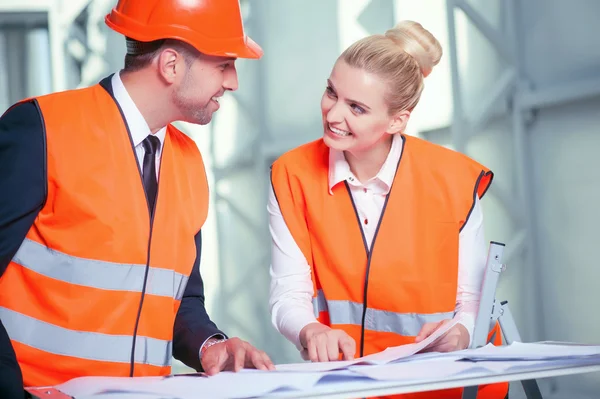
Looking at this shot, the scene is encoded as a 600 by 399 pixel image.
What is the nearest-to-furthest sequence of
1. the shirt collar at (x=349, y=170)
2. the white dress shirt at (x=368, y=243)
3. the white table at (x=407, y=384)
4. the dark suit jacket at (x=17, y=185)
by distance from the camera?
the white table at (x=407, y=384) → the dark suit jacket at (x=17, y=185) → the white dress shirt at (x=368, y=243) → the shirt collar at (x=349, y=170)

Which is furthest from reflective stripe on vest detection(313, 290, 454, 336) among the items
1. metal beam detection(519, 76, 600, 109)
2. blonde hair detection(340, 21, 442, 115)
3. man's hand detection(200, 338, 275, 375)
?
metal beam detection(519, 76, 600, 109)

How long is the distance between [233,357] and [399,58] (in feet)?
3.44

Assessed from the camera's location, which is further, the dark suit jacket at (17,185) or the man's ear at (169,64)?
the man's ear at (169,64)

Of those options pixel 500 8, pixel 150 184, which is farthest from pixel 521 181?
pixel 150 184

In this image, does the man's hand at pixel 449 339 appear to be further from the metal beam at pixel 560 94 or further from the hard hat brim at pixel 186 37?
the metal beam at pixel 560 94

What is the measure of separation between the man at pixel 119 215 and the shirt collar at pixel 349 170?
406 mm

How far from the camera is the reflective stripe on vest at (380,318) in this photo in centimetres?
245

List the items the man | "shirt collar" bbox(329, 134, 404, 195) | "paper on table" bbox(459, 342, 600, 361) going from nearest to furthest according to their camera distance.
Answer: "paper on table" bbox(459, 342, 600, 361) < the man < "shirt collar" bbox(329, 134, 404, 195)

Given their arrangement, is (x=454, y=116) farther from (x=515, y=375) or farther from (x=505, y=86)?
(x=515, y=375)

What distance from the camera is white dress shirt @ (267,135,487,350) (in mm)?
2416

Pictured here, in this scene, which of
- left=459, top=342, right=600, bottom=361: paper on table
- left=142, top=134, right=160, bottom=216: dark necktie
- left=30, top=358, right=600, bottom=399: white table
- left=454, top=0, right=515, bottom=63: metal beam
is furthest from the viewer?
left=454, top=0, right=515, bottom=63: metal beam

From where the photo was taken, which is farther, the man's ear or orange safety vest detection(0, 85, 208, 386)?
the man's ear

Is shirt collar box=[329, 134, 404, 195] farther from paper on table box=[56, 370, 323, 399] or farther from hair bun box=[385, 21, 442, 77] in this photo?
paper on table box=[56, 370, 323, 399]

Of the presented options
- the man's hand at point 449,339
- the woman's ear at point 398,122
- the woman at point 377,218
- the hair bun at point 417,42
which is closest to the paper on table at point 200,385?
the man's hand at point 449,339
